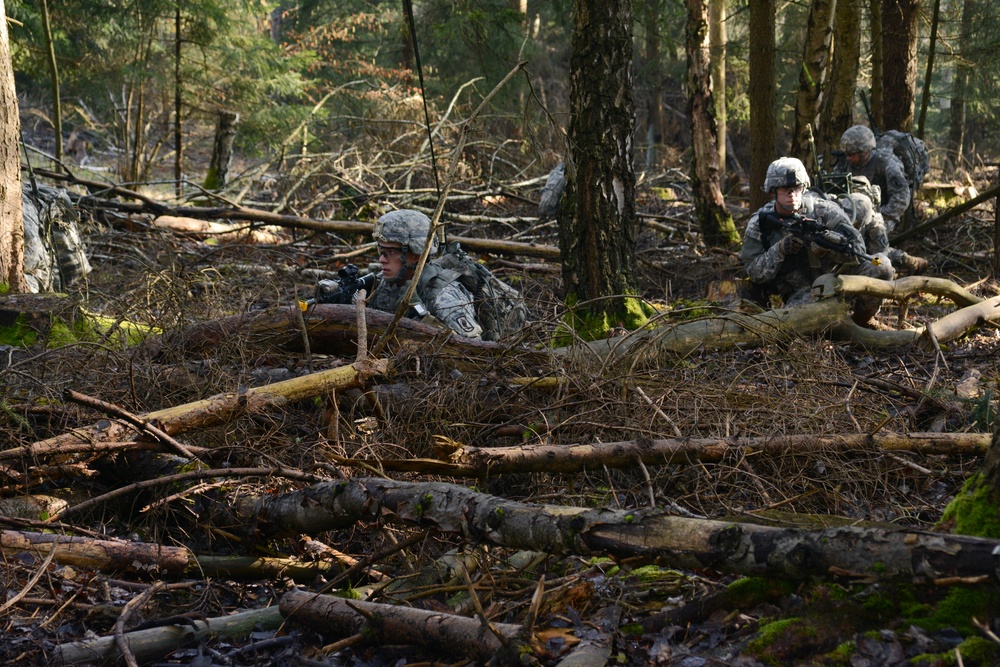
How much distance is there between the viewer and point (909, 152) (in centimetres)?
A: 1180

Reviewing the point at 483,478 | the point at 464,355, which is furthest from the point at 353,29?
the point at 483,478

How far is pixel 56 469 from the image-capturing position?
13.8ft

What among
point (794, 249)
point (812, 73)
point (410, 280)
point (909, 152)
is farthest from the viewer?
point (909, 152)

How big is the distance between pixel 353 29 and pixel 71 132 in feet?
28.1

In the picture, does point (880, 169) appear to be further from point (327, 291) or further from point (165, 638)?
point (165, 638)

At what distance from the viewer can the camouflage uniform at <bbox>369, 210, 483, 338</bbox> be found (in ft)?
21.1

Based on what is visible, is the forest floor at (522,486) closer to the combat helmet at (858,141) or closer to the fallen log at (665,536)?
the fallen log at (665,536)

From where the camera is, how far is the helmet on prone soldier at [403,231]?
6566mm

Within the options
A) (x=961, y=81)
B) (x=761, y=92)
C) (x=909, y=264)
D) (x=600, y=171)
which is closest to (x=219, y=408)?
(x=600, y=171)

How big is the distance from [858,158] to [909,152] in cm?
149

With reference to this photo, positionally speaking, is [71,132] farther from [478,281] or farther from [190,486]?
[190,486]

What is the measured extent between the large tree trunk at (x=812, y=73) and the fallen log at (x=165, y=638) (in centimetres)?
856

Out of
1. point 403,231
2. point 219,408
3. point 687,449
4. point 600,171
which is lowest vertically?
point 687,449

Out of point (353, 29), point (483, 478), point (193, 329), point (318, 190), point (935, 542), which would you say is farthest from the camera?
point (353, 29)
